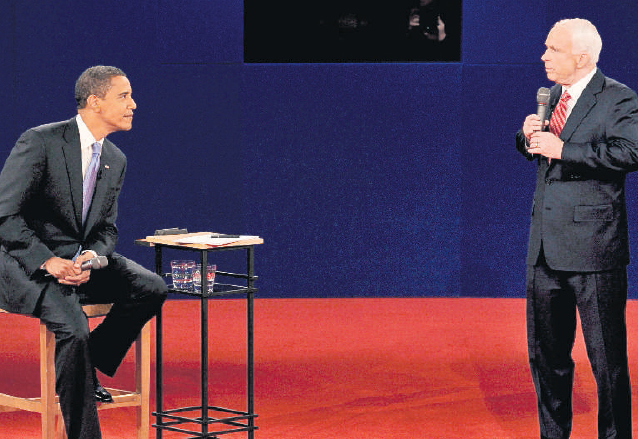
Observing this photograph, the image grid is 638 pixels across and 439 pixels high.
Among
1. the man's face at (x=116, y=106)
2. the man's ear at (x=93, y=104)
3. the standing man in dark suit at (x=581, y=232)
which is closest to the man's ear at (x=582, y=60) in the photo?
the standing man in dark suit at (x=581, y=232)

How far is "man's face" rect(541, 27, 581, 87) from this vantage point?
3750 millimetres

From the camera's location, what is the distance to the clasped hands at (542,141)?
145 inches

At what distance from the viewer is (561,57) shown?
3.76 metres

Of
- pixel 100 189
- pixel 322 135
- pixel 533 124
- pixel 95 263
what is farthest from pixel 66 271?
pixel 322 135

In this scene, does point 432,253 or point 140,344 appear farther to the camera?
point 432,253

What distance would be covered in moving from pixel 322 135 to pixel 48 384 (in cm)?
406

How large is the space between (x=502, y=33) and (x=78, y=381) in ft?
15.2

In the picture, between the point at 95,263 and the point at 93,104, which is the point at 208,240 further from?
the point at 93,104

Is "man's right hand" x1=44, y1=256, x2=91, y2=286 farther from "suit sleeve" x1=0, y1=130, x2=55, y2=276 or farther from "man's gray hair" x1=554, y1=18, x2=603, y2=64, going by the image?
"man's gray hair" x1=554, y1=18, x2=603, y2=64

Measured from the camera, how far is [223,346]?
580 centimetres

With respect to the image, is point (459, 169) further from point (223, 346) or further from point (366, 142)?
point (223, 346)

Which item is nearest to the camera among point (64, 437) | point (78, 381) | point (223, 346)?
point (78, 381)

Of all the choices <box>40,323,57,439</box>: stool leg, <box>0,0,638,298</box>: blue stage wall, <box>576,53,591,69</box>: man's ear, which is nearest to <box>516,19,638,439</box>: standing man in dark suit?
<box>576,53,591,69</box>: man's ear

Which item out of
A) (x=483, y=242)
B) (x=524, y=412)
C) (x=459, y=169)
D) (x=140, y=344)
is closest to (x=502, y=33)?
(x=459, y=169)
